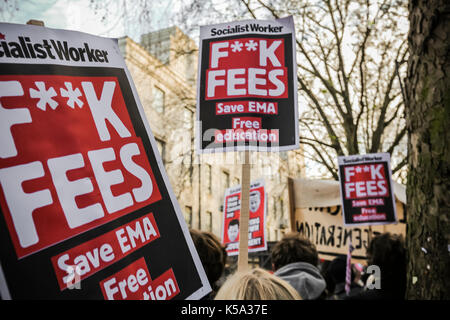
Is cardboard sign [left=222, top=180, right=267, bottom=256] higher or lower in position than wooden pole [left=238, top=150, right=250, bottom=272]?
lower

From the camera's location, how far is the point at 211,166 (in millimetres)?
24438

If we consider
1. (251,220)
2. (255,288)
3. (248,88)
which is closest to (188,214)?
(251,220)

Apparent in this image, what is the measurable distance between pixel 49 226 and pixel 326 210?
6597mm

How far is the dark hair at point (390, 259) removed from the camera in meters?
2.88

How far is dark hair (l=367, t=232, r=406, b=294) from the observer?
288cm

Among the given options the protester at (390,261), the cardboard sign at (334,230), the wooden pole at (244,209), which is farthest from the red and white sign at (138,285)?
the cardboard sign at (334,230)

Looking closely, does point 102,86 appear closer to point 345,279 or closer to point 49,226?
point 49,226

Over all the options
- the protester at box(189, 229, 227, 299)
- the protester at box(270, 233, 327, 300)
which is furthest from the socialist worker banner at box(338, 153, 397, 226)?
the protester at box(189, 229, 227, 299)

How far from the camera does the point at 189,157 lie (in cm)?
1004

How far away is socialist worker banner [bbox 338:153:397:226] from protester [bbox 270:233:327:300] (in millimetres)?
3007

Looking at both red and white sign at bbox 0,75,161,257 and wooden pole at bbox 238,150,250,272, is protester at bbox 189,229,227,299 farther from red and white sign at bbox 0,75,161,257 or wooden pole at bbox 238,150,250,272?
red and white sign at bbox 0,75,161,257

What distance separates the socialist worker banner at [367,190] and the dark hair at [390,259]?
9.00 feet

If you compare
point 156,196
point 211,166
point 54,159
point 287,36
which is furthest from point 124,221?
point 211,166

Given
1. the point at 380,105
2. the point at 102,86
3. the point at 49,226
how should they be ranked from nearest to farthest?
1. the point at 49,226
2. the point at 102,86
3. the point at 380,105
